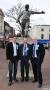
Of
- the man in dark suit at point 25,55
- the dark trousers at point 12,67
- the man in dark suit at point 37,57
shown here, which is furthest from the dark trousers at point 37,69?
the dark trousers at point 12,67

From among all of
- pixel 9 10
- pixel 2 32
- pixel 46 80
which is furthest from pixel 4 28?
pixel 46 80

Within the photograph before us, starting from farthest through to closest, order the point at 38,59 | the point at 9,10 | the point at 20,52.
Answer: the point at 9,10 < the point at 20,52 < the point at 38,59

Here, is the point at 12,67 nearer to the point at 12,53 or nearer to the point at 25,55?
the point at 12,53

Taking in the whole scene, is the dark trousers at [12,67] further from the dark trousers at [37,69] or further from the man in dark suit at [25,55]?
the dark trousers at [37,69]

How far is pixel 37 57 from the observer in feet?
42.7

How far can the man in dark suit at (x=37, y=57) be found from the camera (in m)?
12.7

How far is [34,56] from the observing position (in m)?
13.4

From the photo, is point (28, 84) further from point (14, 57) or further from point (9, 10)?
point (9, 10)

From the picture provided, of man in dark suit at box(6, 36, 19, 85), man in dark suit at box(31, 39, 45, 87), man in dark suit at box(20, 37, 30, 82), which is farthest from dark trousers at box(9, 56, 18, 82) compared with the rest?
man in dark suit at box(31, 39, 45, 87)

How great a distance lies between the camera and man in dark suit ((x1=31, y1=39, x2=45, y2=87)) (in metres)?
12.7

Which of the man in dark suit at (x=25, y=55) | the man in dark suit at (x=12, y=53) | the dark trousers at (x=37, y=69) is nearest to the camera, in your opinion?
the dark trousers at (x=37, y=69)

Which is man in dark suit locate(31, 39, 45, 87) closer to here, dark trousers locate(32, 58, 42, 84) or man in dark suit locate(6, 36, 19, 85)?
dark trousers locate(32, 58, 42, 84)

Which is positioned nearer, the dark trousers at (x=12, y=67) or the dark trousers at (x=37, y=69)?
the dark trousers at (x=37, y=69)

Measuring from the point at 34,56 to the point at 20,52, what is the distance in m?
0.63
